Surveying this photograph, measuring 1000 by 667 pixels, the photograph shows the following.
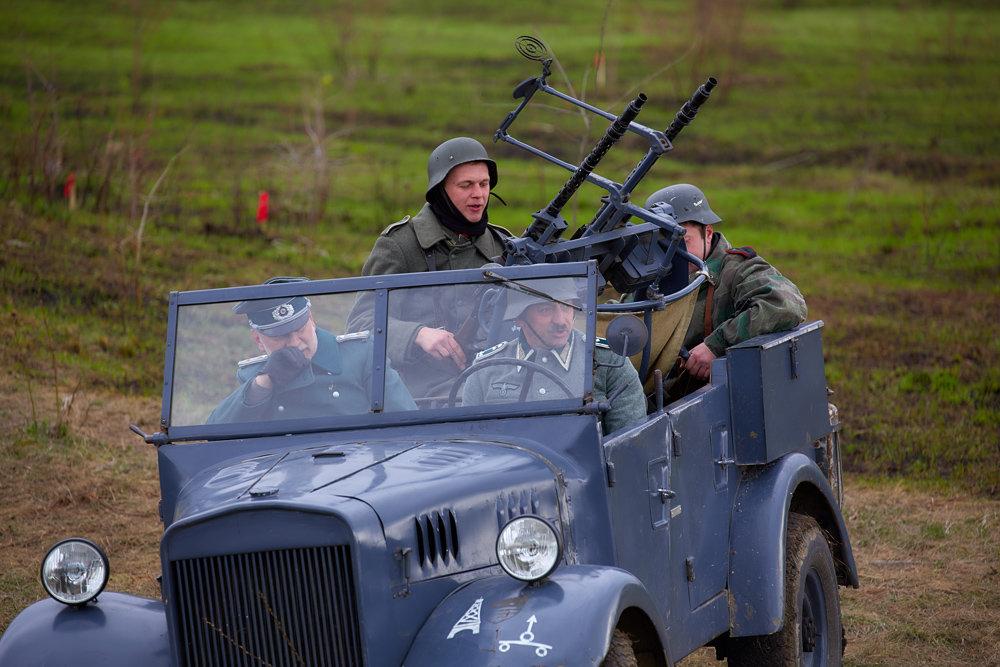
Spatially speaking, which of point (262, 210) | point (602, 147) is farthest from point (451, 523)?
point (262, 210)

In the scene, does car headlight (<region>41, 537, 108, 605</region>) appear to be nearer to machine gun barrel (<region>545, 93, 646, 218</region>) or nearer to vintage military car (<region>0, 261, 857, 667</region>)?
vintage military car (<region>0, 261, 857, 667</region>)

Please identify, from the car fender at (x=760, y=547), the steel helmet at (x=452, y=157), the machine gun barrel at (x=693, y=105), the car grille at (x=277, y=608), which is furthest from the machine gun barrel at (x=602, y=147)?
the car grille at (x=277, y=608)

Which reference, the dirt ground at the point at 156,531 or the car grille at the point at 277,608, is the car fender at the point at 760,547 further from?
the car grille at the point at 277,608

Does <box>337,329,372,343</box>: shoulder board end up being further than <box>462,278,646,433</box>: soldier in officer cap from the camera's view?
Yes

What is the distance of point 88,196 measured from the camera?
1534cm

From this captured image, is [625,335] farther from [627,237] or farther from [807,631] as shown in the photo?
[807,631]

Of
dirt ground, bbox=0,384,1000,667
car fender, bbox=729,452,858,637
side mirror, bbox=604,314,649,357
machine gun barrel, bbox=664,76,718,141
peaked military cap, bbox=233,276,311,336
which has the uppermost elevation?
machine gun barrel, bbox=664,76,718,141

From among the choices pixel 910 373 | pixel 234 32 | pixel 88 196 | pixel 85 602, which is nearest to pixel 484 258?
pixel 85 602

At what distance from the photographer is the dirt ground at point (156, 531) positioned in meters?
5.84

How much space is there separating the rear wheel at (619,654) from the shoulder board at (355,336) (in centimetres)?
132

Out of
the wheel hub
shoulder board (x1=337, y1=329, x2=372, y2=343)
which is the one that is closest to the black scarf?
shoulder board (x1=337, y1=329, x2=372, y2=343)

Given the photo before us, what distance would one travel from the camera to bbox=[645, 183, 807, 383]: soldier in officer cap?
201 inches

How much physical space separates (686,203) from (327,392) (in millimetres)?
2488

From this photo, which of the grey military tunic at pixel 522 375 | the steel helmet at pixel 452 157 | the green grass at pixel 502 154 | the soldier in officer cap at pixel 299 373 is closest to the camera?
the grey military tunic at pixel 522 375
